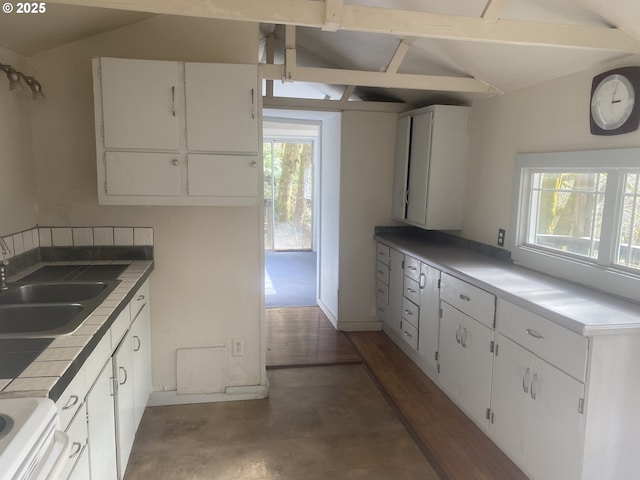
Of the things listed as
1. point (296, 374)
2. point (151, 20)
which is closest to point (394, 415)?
point (296, 374)

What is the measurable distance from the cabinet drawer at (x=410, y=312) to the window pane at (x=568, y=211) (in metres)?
0.98

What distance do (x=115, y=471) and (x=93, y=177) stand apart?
1.66 m

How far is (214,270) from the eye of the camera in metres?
2.98

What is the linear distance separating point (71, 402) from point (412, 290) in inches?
105

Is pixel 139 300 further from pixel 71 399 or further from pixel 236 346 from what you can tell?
pixel 71 399

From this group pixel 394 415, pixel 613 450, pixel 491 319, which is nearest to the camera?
pixel 613 450

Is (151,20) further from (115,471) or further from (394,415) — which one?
(394,415)

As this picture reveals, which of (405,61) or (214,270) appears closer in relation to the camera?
(214,270)

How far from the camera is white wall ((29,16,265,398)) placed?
2.67 metres

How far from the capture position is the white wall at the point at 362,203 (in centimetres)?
423

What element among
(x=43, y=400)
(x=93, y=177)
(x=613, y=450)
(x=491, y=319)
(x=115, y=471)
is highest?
(x=93, y=177)

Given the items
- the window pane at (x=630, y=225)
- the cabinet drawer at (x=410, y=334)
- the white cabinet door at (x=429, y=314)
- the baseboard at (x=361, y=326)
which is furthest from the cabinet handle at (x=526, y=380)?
the baseboard at (x=361, y=326)

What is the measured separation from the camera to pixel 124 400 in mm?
2148

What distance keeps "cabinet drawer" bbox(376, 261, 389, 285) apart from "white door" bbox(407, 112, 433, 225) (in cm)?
51
